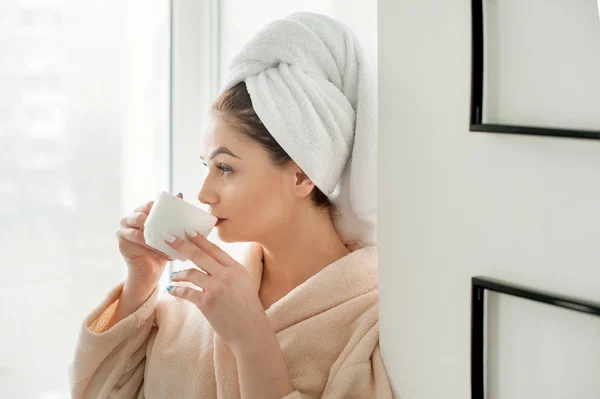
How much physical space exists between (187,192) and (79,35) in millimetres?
406

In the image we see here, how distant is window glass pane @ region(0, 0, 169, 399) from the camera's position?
4.85 feet

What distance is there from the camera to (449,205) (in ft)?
3.10

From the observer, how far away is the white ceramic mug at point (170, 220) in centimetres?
117

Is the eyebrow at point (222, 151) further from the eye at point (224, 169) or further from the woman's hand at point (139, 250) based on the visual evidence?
the woman's hand at point (139, 250)

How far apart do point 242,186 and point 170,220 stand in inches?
5.9

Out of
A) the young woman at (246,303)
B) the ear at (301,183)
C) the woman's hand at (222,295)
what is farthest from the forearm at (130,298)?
the ear at (301,183)

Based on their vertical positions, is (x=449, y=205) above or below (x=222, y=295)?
above

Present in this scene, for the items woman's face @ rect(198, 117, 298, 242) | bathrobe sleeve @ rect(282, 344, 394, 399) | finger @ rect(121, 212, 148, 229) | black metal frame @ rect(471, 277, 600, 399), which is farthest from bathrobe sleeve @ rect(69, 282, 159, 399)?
black metal frame @ rect(471, 277, 600, 399)

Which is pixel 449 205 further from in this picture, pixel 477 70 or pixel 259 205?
pixel 259 205

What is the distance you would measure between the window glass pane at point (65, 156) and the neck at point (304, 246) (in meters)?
0.42

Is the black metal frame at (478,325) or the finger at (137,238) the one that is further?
the finger at (137,238)

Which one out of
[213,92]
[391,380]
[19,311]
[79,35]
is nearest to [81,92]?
[79,35]

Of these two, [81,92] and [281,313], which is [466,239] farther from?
[81,92]

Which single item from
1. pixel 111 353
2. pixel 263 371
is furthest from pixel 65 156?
pixel 263 371
